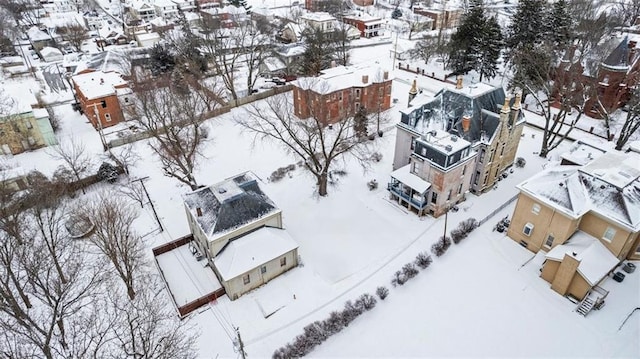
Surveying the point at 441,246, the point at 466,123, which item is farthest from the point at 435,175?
the point at 441,246

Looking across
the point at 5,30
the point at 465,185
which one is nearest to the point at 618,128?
the point at 465,185

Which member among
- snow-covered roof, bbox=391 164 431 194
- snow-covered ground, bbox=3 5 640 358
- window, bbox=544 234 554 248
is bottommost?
snow-covered ground, bbox=3 5 640 358

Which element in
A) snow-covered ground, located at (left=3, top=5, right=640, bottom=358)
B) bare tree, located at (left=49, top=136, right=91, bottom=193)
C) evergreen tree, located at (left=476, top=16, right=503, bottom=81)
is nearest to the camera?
snow-covered ground, located at (left=3, top=5, right=640, bottom=358)

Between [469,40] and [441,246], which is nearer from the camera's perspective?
[441,246]

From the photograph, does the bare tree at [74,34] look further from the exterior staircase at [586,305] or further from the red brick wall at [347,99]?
the exterior staircase at [586,305]

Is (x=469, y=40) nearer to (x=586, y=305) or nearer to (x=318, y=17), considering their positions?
(x=318, y=17)

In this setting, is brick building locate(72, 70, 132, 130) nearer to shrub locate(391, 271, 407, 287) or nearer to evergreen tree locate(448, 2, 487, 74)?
shrub locate(391, 271, 407, 287)

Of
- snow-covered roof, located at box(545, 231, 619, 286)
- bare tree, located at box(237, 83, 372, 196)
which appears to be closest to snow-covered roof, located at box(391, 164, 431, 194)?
bare tree, located at box(237, 83, 372, 196)
